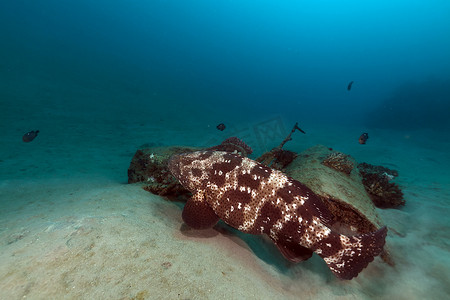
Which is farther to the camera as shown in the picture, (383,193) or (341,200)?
(383,193)

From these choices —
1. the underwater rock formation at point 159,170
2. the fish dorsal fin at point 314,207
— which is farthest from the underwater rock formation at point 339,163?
the fish dorsal fin at point 314,207

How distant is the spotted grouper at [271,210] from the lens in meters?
2.91

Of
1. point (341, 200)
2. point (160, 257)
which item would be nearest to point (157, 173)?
point (160, 257)

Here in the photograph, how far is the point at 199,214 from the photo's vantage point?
3592mm

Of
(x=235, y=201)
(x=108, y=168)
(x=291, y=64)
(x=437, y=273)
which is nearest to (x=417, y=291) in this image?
(x=437, y=273)

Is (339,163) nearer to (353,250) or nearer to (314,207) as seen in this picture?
(314,207)

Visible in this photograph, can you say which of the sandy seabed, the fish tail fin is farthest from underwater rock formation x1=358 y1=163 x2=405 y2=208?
the fish tail fin

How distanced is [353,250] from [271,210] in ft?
4.08

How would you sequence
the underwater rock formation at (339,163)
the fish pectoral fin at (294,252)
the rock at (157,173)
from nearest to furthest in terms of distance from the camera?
the fish pectoral fin at (294,252) < the rock at (157,173) < the underwater rock formation at (339,163)

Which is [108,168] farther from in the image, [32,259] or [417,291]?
[417,291]

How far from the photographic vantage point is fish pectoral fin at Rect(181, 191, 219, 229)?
11.6ft

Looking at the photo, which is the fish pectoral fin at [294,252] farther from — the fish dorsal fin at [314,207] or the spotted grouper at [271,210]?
the fish dorsal fin at [314,207]

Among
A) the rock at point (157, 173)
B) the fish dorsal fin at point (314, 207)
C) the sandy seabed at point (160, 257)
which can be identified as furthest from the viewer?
the rock at point (157, 173)

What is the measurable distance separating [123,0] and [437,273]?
140 meters
